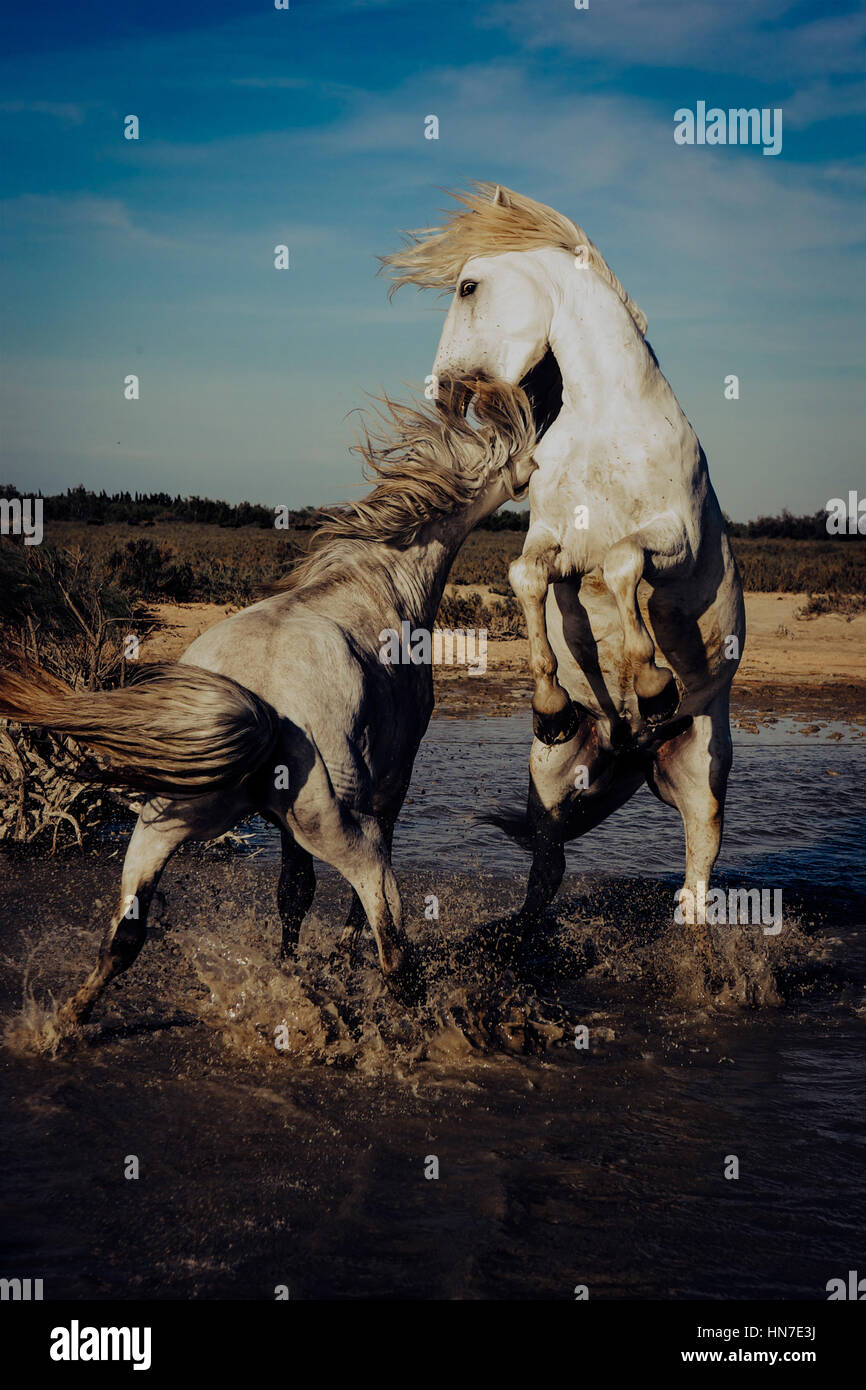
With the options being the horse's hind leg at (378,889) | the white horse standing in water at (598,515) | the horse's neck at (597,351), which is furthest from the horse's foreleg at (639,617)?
the horse's hind leg at (378,889)

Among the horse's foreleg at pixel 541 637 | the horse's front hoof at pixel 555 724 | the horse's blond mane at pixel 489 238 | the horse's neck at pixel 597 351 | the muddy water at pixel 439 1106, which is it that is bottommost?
the muddy water at pixel 439 1106

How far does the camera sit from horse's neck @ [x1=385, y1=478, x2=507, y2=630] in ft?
14.5

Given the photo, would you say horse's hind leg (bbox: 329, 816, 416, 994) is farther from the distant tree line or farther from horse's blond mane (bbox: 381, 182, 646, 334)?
the distant tree line

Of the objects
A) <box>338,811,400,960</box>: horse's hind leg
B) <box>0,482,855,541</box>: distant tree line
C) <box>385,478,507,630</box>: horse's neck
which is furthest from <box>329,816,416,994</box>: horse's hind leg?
<box>0,482,855,541</box>: distant tree line

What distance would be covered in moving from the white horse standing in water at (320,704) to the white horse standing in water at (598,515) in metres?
0.37

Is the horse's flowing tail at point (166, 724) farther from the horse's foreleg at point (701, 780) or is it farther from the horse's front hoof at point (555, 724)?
the horse's foreleg at point (701, 780)

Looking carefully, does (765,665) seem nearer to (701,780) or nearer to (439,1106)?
(701,780)

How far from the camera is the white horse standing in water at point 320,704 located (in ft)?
11.2

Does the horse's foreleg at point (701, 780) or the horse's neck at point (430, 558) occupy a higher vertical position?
the horse's neck at point (430, 558)

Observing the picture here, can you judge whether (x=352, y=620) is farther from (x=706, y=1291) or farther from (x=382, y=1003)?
(x=706, y=1291)

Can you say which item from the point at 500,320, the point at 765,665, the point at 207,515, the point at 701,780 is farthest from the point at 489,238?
the point at 207,515

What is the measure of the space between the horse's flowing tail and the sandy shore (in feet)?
23.6

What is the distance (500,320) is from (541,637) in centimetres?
133
